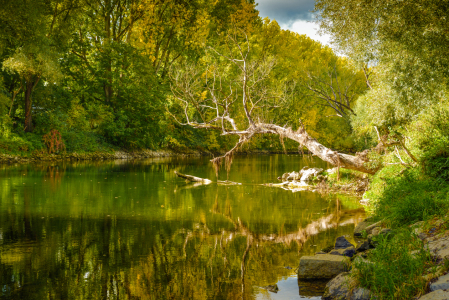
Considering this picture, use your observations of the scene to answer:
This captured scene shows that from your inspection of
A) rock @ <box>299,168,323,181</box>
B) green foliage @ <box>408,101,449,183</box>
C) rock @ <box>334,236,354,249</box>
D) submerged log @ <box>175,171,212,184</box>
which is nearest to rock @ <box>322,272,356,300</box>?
rock @ <box>334,236,354,249</box>

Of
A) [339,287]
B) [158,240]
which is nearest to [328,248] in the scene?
[339,287]

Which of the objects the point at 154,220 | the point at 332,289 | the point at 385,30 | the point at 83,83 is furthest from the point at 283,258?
the point at 83,83

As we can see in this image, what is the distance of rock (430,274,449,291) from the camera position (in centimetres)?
383

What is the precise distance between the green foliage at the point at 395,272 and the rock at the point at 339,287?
5.7 inches

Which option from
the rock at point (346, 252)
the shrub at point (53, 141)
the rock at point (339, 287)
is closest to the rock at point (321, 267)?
the rock at point (339, 287)

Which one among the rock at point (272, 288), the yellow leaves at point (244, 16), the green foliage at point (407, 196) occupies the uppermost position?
the yellow leaves at point (244, 16)

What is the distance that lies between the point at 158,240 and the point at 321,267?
133 inches

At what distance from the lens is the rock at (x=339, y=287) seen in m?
4.82

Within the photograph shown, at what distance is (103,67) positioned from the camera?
3453 centimetres

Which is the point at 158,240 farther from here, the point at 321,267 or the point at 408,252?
the point at 408,252

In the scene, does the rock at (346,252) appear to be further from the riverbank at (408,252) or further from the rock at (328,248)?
the rock at (328,248)

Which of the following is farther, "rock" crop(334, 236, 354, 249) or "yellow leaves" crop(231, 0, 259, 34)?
"yellow leaves" crop(231, 0, 259, 34)

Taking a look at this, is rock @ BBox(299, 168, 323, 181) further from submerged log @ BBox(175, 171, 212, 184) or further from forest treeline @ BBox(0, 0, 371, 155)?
submerged log @ BBox(175, 171, 212, 184)

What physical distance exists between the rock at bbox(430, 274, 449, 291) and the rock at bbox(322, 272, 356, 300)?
100cm
